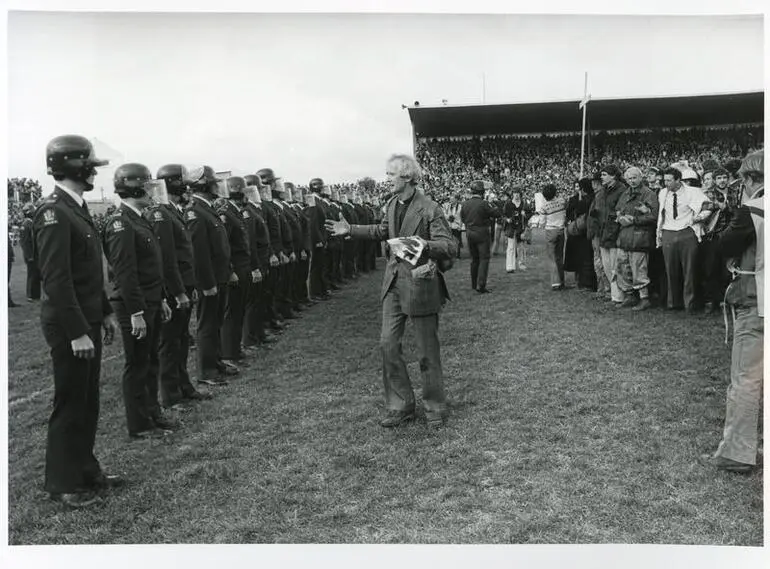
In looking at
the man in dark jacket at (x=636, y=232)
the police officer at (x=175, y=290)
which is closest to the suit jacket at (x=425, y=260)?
the police officer at (x=175, y=290)

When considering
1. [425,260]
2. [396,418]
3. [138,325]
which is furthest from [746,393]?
[138,325]

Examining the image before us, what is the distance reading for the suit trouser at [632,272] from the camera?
869 cm

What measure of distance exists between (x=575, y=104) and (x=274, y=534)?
4190 millimetres

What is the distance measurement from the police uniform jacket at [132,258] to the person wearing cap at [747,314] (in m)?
3.80

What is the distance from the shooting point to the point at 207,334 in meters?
6.52

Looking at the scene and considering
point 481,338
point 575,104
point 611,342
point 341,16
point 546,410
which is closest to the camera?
point 341,16

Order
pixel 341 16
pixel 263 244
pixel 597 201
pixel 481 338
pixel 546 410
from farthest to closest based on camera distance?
1. pixel 597 201
2. pixel 263 244
3. pixel 481 338
4. pixel 546 410
5. pixel 341 16

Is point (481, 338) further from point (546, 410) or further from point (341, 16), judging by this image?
point (341, 16)

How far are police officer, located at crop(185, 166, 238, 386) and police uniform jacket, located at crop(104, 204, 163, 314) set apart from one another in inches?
49.0

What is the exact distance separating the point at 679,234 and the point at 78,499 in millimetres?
6807

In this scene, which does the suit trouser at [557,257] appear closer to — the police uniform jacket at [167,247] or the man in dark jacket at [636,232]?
the man in dark jacket at [636,232]

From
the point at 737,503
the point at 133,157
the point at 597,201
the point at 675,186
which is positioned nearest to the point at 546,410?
the point at 737,503

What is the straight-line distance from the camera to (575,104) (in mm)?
5887

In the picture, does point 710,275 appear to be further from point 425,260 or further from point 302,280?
point 302,280
